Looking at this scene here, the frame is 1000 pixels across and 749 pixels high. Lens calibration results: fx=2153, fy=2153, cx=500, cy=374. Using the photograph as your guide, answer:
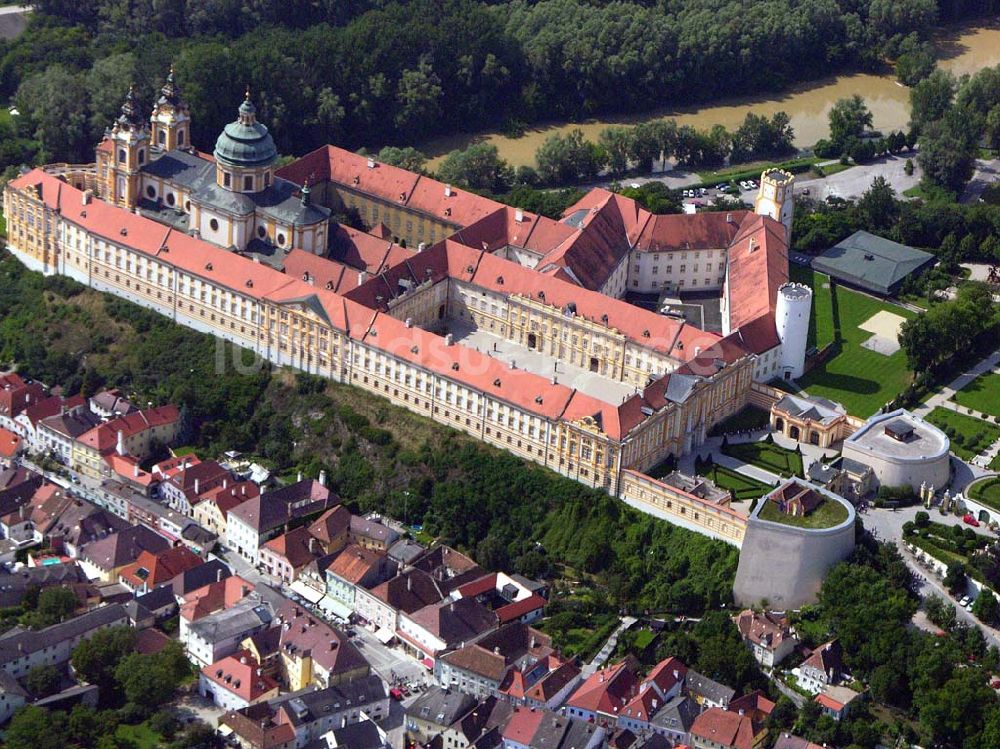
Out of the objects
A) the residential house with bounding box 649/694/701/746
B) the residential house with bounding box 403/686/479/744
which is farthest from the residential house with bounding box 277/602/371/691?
the residential house with bounding box 649/694/701/746

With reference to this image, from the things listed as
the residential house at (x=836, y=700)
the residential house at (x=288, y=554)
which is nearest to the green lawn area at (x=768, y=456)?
the residential house at (x=836, y=700)

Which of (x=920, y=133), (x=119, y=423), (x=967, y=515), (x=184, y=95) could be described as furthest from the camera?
(x=920, y=133)

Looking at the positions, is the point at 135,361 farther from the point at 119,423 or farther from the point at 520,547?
the point at 520,547

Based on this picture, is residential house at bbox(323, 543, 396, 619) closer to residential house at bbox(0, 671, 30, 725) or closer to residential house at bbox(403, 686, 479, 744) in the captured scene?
residential house at bbox(403, 686, 479, 744)

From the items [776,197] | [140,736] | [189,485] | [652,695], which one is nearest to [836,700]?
[652,695]

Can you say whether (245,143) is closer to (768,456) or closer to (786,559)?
(768,456)

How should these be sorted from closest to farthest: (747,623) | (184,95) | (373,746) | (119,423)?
(373,746), (747,623), (119,423), (184,95)

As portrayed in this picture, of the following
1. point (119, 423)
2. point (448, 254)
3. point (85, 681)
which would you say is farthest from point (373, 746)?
point (448, 254)
